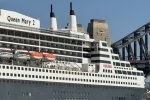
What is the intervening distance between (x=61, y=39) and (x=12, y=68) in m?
10.5

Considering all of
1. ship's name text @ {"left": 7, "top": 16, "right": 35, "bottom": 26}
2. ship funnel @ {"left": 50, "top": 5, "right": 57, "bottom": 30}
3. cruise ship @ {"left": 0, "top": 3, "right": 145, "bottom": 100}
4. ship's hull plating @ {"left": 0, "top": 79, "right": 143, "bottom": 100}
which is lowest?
ship's hull plating @ {"left": 0, "top": 79, "right": 143, "bottom": 100}

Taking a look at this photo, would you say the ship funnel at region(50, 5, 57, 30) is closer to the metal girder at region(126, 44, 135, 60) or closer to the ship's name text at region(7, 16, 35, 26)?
the ship's name text at region(7, 16, 35, 26)

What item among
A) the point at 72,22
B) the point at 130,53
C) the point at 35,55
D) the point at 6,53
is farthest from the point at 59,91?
the point at 130,53

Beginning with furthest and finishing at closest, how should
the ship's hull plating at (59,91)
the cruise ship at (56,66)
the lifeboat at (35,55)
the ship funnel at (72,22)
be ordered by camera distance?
the ship funnel at (72,22) < the lifeboat at (35,55) < the cruise ship at (56,66) < the ship's hull plating at (59,91)

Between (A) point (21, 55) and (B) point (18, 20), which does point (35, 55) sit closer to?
(A) point (21, 55)

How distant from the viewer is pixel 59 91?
57.8 metres

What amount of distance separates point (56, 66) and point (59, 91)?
9.70 feet

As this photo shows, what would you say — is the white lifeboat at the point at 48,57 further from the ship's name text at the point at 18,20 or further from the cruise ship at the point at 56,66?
the ship's name text at the point at 18,20

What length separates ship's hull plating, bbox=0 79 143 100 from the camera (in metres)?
52.4

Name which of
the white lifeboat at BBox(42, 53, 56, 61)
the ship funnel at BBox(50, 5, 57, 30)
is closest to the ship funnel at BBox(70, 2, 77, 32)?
the ship funnel at BBox(50, 5, 57, 30)

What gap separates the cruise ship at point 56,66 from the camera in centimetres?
5372

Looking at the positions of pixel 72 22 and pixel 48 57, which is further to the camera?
pixel 72 22

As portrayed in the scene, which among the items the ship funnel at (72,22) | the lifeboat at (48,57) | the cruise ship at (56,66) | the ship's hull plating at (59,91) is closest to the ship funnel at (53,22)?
the cruise ship at (56,66)

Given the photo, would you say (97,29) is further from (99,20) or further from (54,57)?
(54,57)
